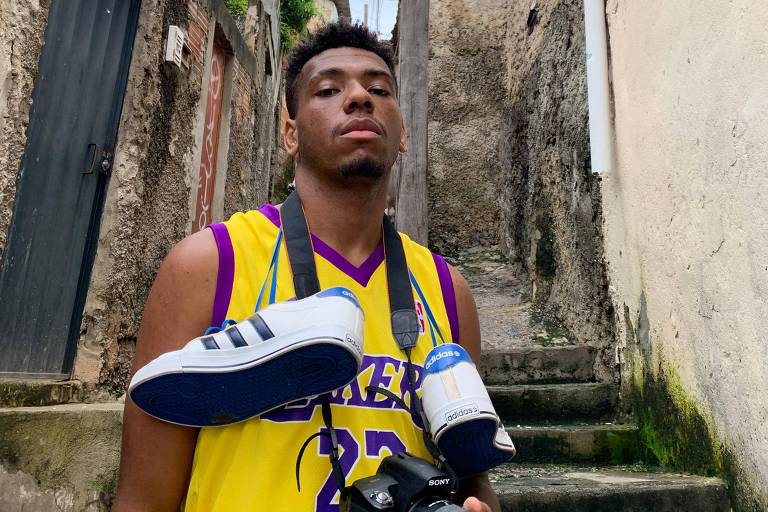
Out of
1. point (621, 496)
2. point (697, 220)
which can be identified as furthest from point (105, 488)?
point (697, 220)

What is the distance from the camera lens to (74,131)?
2807 millimetres

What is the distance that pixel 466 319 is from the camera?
129 centimetres

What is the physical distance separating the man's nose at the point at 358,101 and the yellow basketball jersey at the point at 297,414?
262mm

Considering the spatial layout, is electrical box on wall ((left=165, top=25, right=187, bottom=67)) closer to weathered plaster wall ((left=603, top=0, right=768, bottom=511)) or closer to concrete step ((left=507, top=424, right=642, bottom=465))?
weathered plaster wall ((left=603, top=0, right=768, bottom=511))

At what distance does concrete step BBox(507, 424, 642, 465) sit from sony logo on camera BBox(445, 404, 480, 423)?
7.27 ft

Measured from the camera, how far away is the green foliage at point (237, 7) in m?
6.30

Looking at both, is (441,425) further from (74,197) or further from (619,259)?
(619,259)

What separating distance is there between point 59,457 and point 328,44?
155 centimetres

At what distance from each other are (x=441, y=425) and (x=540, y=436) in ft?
7.43

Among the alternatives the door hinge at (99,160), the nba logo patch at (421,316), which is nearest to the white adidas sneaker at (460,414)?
the nba logo patch at (421,316)

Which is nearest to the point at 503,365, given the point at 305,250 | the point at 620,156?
→ the point at 620,156

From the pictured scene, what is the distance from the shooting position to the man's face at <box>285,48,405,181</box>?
4.07 feet

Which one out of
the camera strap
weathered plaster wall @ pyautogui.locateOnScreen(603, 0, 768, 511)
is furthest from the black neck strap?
weathered plaster wall @ pyautogui.locateOnScreen(603, 0, 768, 511)

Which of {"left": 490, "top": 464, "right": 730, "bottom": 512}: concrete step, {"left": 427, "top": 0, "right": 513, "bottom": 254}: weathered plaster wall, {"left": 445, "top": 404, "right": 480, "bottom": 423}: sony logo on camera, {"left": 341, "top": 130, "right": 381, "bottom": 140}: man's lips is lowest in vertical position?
{"left": 490, "top": 464, "right": 730, "bottom": 512}: concrete step
